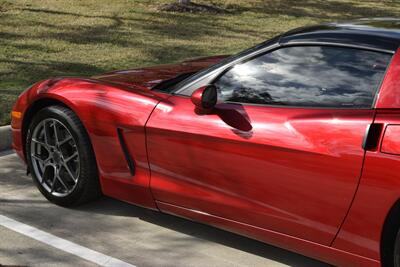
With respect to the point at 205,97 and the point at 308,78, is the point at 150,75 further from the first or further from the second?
the point at 308,78

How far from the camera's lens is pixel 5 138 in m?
5.75

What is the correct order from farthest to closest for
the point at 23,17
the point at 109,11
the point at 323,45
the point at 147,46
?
the point at 109,11
the point at 23,17
the point at 147,46
the point at 323,45

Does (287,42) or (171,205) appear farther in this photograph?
(171,205)

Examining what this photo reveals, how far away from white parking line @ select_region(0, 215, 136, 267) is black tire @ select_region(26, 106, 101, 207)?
1.18 ft

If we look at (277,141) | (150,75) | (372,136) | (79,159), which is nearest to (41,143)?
(79,159)

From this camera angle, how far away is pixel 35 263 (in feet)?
12.2

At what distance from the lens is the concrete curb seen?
5.71 metres

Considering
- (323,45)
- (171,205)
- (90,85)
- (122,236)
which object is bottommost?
(122,236)

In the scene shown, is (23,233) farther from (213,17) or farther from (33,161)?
(213,17)

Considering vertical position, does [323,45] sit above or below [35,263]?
above

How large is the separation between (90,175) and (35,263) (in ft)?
2.53

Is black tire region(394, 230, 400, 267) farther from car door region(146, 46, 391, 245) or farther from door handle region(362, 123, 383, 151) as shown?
door handle region(362, 123, 383, 151)

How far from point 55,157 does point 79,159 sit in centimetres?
30

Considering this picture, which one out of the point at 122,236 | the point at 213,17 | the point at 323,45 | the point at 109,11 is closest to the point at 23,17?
the point at 109,11
